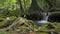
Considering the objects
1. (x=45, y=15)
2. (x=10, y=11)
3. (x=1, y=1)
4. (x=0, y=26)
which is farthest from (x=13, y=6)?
(x=0, y=26)

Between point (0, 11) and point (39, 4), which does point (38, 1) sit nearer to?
point (39, 4)

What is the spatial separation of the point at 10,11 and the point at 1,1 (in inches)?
103

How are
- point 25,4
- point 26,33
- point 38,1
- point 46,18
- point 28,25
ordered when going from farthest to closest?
point 38,1 < point 46,18 < point 25,4 < point 28,25 < point 26,33

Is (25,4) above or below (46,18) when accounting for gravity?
above

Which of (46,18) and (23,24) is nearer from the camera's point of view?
(23,24)

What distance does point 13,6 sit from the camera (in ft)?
65.4

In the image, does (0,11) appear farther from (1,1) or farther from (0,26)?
(0,26)

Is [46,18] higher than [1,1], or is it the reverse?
[1,1]

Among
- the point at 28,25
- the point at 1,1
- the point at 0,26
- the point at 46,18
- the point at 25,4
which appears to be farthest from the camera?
the point at 1,1

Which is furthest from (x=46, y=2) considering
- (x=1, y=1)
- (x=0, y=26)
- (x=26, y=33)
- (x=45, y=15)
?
(x=26, y=33)

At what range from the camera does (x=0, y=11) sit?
1977cm

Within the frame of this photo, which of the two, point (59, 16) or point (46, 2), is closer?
point (59, 16)

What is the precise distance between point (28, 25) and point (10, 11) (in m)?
7.05

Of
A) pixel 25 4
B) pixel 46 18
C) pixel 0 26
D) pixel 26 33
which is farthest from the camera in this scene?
pixel 46 18
